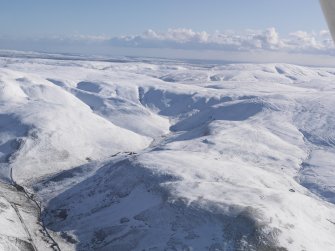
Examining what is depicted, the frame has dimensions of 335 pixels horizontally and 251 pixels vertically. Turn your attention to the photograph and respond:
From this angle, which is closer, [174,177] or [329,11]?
[329,11]

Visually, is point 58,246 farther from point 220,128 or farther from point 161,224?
point 220,128

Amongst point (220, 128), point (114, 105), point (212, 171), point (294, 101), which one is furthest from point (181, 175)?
point (294, 101)

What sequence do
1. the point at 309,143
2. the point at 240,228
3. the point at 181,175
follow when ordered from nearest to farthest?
the point at 240,228
the point at 181,175
the point at 309,143

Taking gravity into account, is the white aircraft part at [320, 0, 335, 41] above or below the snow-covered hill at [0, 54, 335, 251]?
above

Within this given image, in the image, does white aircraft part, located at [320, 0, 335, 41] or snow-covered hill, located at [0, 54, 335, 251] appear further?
snow-covered hill, located at [0, 54, 335, 251]

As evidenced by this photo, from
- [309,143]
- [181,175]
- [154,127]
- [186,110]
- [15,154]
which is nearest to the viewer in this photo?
[181,175]

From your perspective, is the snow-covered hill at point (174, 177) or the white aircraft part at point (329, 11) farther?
the snow-covered hill at point (174, 177)

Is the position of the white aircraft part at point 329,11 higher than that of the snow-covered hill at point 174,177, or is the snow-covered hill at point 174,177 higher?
the white aircraft part at point 329,11

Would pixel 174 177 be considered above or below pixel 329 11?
below
